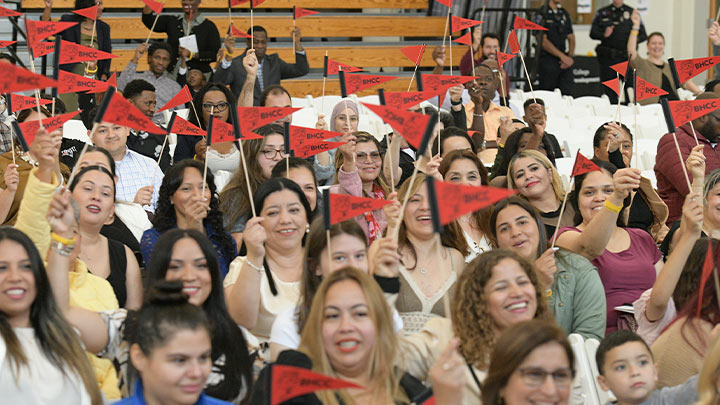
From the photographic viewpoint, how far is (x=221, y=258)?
3891 millimetres

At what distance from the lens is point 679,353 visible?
3.01 meters

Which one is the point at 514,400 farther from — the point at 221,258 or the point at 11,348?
the point at 221,258

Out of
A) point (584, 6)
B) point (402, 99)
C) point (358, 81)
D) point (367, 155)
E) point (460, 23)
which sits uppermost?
point (584, 6)

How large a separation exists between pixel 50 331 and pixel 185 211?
1268mm

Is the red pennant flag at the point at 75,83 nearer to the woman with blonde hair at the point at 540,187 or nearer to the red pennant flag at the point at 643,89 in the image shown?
the woman with blonde hair at the point at 540,187

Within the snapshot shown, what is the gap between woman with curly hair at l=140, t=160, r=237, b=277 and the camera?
152 inches

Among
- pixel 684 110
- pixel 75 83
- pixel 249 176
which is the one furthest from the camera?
pixel 249 176

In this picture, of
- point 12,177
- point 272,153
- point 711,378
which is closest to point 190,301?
point 711,378

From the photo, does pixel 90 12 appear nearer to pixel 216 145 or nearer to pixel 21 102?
pixel 216 145

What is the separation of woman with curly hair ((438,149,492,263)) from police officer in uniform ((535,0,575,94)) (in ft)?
17.9

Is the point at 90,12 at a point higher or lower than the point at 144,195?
higher

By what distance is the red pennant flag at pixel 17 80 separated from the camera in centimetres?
279

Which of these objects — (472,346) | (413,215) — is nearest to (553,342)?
(472,346)

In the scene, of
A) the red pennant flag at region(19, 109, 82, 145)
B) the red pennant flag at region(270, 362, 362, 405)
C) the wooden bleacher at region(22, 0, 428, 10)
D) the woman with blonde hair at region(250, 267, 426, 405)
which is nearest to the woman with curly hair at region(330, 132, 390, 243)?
the red pennant flag at region(19, 109, 82, 145)
